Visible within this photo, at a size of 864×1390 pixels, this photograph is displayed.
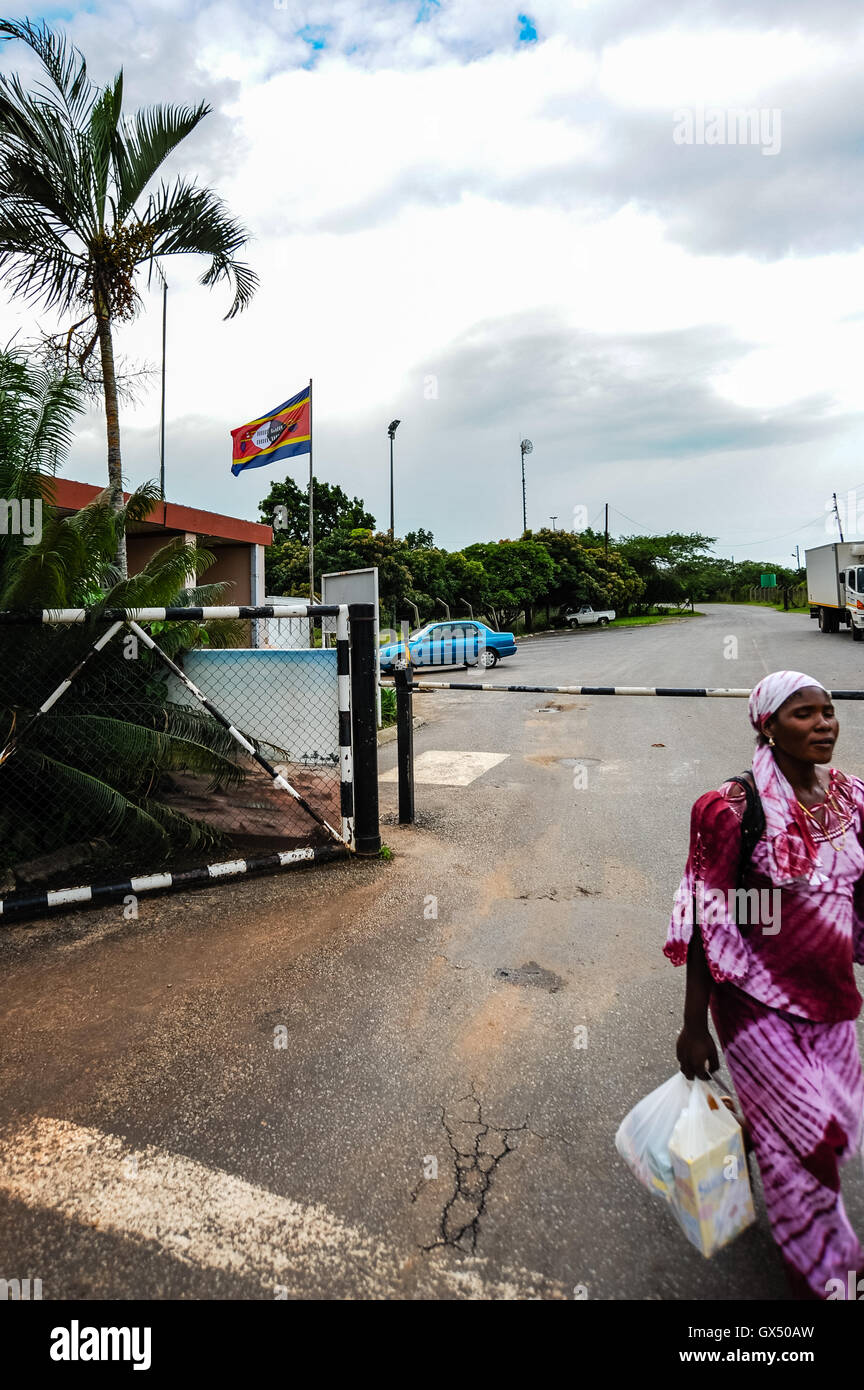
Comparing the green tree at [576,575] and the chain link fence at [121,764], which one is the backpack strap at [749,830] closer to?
the chain link fence at [121,764]

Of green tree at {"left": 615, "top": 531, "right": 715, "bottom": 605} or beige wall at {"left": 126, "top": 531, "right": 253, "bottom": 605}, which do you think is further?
green tree at {"left": 615, "top": 531, "right": 715, "bottom": 605}

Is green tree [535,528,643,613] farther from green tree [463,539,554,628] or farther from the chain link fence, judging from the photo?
the chain link fence

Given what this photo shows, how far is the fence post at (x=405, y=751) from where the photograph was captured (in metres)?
6.23

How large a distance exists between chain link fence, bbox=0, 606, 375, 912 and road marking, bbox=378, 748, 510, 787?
2.24 m

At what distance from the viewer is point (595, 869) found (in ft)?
17.5

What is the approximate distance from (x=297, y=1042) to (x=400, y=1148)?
0.78 meters

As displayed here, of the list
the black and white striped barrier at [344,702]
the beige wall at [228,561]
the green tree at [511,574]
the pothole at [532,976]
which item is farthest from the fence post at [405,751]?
the green tree at [511,574]

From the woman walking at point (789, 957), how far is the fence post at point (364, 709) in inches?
132

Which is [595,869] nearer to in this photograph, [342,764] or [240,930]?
[342,764]

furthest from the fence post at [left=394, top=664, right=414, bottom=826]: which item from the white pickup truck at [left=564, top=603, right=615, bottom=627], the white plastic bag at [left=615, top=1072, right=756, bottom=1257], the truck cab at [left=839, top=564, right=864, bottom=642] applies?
the white pickup truck at [left=564, top=603, right=615, bottom=627]

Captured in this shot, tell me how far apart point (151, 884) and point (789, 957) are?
12.0 ft

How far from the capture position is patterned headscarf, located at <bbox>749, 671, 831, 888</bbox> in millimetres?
2000

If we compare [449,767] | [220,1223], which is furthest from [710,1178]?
[449,767]

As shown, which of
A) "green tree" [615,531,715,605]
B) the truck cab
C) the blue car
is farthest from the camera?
"green tree" [615,531,715,605]
